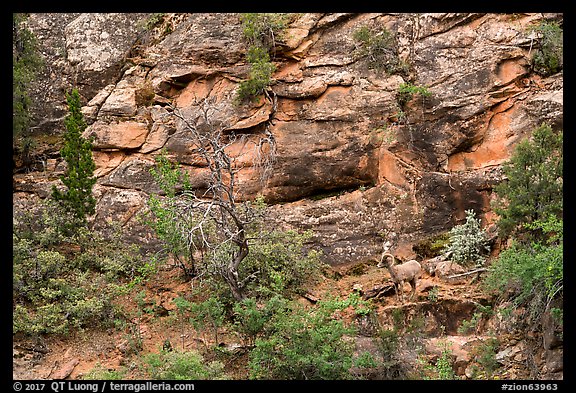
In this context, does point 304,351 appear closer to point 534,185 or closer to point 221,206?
point 221,206

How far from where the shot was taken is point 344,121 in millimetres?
16188

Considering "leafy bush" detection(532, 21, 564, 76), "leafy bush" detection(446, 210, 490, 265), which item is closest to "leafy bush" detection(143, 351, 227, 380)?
"leafy bush" detection(446, 210, 490, 265)

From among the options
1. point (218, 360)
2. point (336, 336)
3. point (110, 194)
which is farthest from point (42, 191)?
point (336, 336)

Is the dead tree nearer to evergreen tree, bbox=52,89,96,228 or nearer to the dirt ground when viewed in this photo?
the dirt ground

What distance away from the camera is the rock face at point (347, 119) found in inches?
607

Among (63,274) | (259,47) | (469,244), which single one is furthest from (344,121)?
(63,274)

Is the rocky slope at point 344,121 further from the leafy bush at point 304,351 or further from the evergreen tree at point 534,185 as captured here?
the leafy bush at point 304,351

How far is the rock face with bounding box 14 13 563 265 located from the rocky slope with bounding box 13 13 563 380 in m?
0.03

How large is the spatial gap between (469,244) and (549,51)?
5.14 metres

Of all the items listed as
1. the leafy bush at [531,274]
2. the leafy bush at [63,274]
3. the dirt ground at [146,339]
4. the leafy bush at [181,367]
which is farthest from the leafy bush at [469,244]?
the leafy bush at [63,274]

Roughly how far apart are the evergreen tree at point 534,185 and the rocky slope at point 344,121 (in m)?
1.88

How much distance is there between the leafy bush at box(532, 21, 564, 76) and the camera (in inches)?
608

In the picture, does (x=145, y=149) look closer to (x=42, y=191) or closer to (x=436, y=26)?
(x=42, y=191)

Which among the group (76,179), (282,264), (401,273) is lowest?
(401,273)
